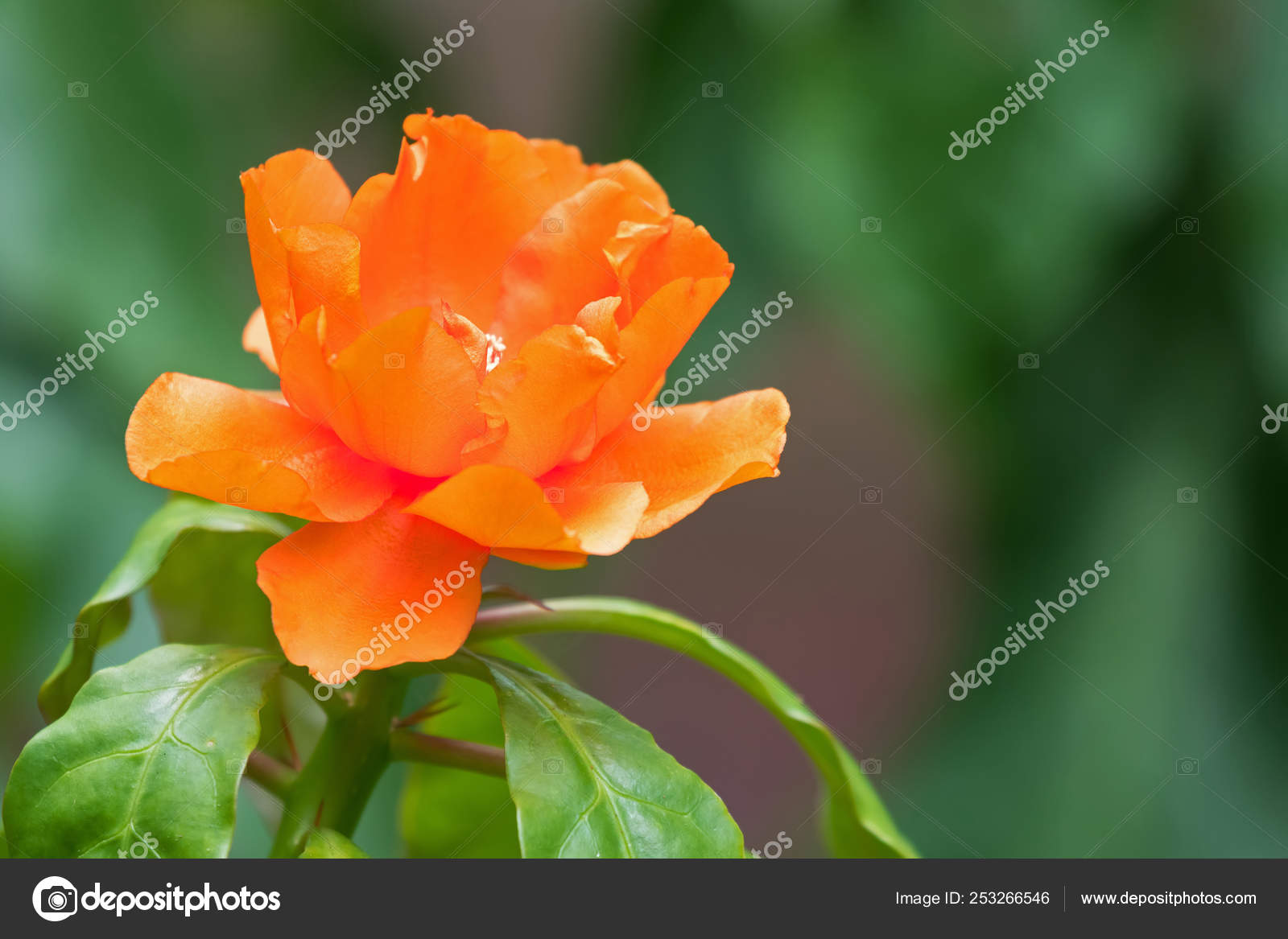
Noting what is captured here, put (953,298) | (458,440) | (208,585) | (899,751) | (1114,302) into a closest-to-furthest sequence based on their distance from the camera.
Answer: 1. (458,440)
2. (208,585)
3. (953,298)
4. (1114,302)
5. (899,751)

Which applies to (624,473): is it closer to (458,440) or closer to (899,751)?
(458,440)

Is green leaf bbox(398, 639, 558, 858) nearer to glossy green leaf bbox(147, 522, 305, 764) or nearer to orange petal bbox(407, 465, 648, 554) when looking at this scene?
glossy green leaf bbox(147, 522, 305, 764)

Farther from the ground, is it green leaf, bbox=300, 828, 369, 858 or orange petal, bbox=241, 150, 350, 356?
orange petal, bbox=241, 150, 350, 356

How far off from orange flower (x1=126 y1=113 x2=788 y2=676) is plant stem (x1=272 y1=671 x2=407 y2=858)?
10cm

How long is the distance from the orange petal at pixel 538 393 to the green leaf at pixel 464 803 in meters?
0.37

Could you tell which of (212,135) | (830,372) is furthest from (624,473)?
(830,372)

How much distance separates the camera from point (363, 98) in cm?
150

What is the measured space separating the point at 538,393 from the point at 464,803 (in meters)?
0.51

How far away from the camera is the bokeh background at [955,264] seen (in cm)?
125

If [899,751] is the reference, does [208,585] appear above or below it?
above

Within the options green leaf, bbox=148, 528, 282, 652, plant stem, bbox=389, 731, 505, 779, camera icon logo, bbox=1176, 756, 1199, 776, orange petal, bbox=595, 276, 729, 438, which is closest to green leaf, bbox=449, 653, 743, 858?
plant stem, bbox=389, 731, 505, 779

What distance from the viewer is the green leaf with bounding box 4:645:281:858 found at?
0.52m

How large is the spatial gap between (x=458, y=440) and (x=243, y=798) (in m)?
0.70

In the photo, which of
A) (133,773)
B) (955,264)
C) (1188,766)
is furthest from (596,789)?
(1188,766)
